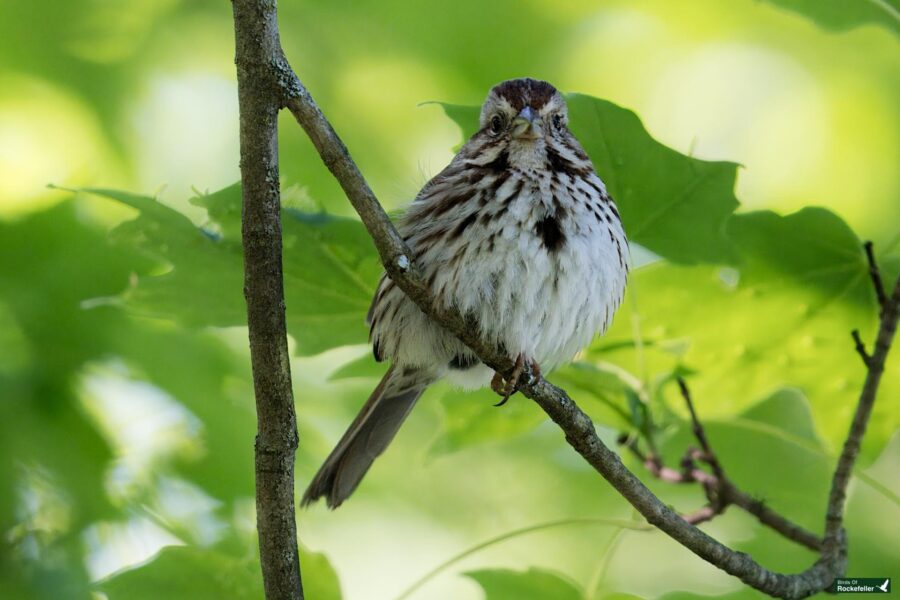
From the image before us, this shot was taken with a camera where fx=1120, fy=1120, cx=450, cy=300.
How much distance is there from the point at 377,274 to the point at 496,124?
527 mm

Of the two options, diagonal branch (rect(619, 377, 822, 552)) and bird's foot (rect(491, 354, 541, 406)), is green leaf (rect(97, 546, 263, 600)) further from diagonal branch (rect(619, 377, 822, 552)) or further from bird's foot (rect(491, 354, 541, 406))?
diagonal branch (rect(619, 377, 822, 552))

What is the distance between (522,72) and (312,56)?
38.5 inches

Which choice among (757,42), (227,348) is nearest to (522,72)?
(757,42)

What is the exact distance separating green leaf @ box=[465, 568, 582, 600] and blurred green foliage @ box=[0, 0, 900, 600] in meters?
0.01

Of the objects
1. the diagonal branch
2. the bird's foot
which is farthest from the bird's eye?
the diagonal branch

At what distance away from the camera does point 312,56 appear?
499 centimetres

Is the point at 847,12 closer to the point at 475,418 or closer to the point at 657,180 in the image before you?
the point at 657,180

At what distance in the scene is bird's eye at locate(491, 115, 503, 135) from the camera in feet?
10.0

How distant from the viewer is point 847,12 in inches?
111

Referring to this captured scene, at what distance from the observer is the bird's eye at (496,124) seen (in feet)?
10.0

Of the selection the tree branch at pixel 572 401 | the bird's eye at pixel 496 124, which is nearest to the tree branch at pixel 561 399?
the tree branch at pixel 572 401

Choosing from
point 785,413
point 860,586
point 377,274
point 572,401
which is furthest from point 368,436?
point 785,413

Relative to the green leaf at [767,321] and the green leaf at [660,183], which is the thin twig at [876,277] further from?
the green leaf at [660,183]

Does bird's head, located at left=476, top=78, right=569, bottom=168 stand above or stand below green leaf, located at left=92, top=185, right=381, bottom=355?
above
